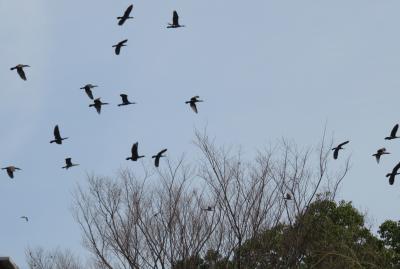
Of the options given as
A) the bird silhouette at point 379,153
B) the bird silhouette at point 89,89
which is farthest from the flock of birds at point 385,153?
the bird silhouette at point 89,89

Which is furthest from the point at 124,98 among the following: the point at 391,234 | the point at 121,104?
the point at 391,234

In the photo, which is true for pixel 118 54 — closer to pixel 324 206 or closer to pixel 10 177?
pixel 10 177

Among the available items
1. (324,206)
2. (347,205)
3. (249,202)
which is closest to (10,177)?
(249,202)

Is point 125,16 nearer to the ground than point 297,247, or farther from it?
farther from it

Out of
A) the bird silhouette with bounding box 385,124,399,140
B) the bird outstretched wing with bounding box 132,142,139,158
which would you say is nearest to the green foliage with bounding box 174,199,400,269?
the bird silhouette with bounding box 385,124,399,140

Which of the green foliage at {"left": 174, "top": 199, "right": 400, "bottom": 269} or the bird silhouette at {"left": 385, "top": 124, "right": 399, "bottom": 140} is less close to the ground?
the bird silhouette at {"left": 385, "top": 124, "right": 399, "bottom": 140}

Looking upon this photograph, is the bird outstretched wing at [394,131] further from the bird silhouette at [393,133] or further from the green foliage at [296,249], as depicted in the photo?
the green foliage at [296,249]

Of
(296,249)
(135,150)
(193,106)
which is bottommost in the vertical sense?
(296,249)

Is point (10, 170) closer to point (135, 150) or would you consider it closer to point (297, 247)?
point (135, 150)

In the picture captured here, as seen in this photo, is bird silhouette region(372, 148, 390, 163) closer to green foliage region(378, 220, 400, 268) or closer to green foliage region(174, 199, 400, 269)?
green foliage region(174, 199, 400, 269)

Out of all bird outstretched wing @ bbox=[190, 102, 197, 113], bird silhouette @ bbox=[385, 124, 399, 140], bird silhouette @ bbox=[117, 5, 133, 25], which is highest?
bird silhouette @ bbox=[117, 5, 133, 25]

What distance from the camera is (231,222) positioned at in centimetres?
2425

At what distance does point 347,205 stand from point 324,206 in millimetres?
5622

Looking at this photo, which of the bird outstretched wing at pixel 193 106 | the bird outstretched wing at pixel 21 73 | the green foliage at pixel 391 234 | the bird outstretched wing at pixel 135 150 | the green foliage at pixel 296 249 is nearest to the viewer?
the bird outstretched wing at pixel 21 73
